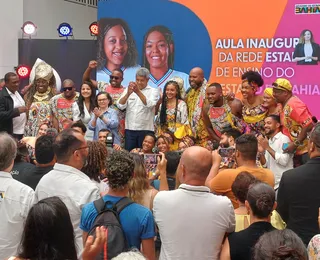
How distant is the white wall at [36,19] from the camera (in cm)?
1278

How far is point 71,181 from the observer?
4062 millimetres

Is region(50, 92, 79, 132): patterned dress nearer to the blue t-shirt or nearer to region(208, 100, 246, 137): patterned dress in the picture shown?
region(208, 100, 246, 137): patterned dress

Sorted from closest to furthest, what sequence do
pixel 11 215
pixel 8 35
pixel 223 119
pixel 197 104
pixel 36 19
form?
1. pixel 11 215
2. pixel 223 119
3. pixel 197 104
4. pixel 8 35
5. pixel 36 19

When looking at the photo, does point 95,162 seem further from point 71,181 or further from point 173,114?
point 173,114

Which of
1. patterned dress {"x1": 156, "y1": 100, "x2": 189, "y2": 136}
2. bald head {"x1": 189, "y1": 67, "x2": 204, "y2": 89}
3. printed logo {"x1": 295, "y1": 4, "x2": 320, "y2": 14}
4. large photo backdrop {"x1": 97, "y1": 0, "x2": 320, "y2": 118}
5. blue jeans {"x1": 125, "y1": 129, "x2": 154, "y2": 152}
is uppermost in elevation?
printed logo {"x1": 295, "y1": 4, "x2": 320, "y2": 14}

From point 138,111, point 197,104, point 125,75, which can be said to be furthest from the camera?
point 125,75

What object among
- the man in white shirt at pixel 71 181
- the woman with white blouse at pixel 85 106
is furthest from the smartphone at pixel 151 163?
the woman with white blouse at pixel 85 106

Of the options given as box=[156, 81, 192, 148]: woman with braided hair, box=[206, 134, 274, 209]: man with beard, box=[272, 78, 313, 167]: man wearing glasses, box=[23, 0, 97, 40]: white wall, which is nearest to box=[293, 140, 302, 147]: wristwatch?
box=[272, 78, 313, 167]: man wearing glasses

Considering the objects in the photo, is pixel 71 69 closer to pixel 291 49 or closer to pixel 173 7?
pixel 173 7

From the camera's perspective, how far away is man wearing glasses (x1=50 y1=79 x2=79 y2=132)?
8797 mm

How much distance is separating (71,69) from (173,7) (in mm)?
2765

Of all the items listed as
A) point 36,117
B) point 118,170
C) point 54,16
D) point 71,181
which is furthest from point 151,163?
point 54,16

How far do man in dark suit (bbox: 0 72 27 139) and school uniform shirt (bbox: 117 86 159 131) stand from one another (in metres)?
1.42

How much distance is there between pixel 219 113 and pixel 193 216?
442 centimetres
